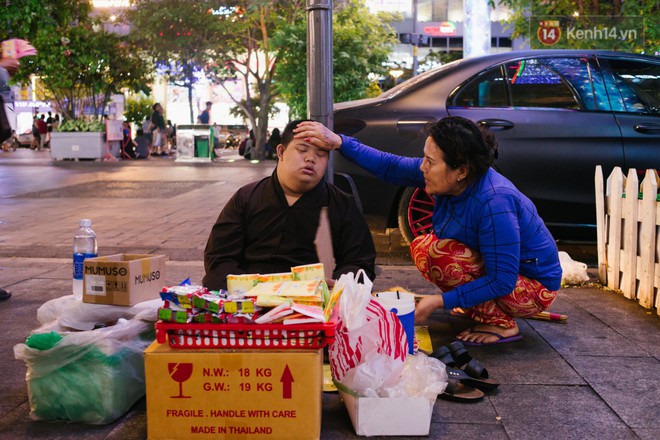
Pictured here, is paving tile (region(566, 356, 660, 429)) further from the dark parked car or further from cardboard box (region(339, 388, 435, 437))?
the dark parked car

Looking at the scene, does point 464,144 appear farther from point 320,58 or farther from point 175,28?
point 175,28

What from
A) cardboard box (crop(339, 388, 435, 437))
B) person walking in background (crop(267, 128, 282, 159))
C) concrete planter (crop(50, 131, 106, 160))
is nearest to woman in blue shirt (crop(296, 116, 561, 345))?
cardboard box (crop(339, 388, 435, 437))

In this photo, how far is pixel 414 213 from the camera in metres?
6.03

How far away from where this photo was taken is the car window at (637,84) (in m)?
6.04

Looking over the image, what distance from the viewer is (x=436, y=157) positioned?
359 centimetres

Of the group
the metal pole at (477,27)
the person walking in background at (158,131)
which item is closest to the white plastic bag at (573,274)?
the metal pole at (477,27)

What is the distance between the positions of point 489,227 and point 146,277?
158 cm

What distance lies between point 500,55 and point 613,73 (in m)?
0.93

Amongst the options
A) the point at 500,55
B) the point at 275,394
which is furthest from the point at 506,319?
the point at 500,55

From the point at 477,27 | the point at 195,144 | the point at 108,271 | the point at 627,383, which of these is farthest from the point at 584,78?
the point at 195,144

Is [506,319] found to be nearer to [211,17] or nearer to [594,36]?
[594,36]

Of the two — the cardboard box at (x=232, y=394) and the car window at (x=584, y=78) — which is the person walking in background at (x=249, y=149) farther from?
the cardboard box at (x=232, y=394)

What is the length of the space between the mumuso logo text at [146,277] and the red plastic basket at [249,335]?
62 centimetres

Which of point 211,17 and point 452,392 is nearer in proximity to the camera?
point 452,392
